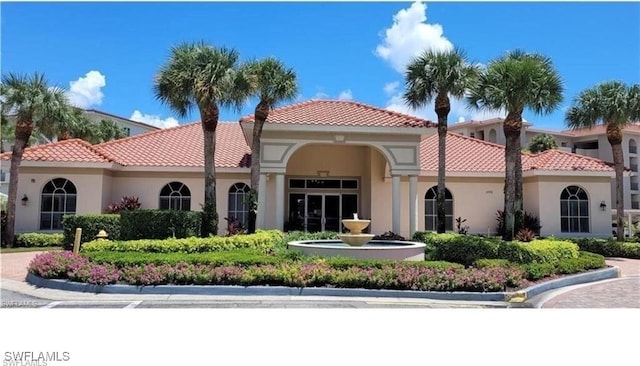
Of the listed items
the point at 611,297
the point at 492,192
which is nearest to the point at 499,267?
the point at 611,297

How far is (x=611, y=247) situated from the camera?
21.0 metres

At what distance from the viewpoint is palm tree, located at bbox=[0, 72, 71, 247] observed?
20297mm

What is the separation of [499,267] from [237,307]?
688 cm

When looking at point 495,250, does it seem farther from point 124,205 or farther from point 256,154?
point 124,205

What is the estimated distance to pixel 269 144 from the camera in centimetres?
2020

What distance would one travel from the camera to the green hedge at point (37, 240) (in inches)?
816

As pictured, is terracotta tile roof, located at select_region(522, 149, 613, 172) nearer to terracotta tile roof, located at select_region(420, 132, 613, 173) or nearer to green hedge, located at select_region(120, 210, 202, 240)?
terracotta tile roof, located at select_region(420, 132, 613, 173)

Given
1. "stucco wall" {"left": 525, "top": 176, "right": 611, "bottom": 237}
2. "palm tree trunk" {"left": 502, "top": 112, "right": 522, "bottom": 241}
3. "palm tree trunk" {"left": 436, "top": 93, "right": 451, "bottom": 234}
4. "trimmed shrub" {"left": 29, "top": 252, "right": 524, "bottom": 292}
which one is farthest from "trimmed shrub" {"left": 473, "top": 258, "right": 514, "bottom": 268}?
"stucco wall" {"left": 525, "top": 176, "right": 611, "bottom": 237}

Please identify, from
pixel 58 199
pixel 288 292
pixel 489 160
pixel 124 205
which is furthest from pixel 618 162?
pixel 58 199

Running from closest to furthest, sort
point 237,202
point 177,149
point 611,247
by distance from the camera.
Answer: point 611,247 < point 237,202 < point 177,149

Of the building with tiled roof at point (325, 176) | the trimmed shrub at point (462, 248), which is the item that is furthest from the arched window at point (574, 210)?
the trimmed shrub at point (462, 248)

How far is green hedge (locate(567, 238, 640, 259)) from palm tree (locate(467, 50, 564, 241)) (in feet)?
22.0

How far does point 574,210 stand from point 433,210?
6.92 metres

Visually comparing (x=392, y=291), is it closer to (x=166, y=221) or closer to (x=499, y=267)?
(x=499, y=267)
